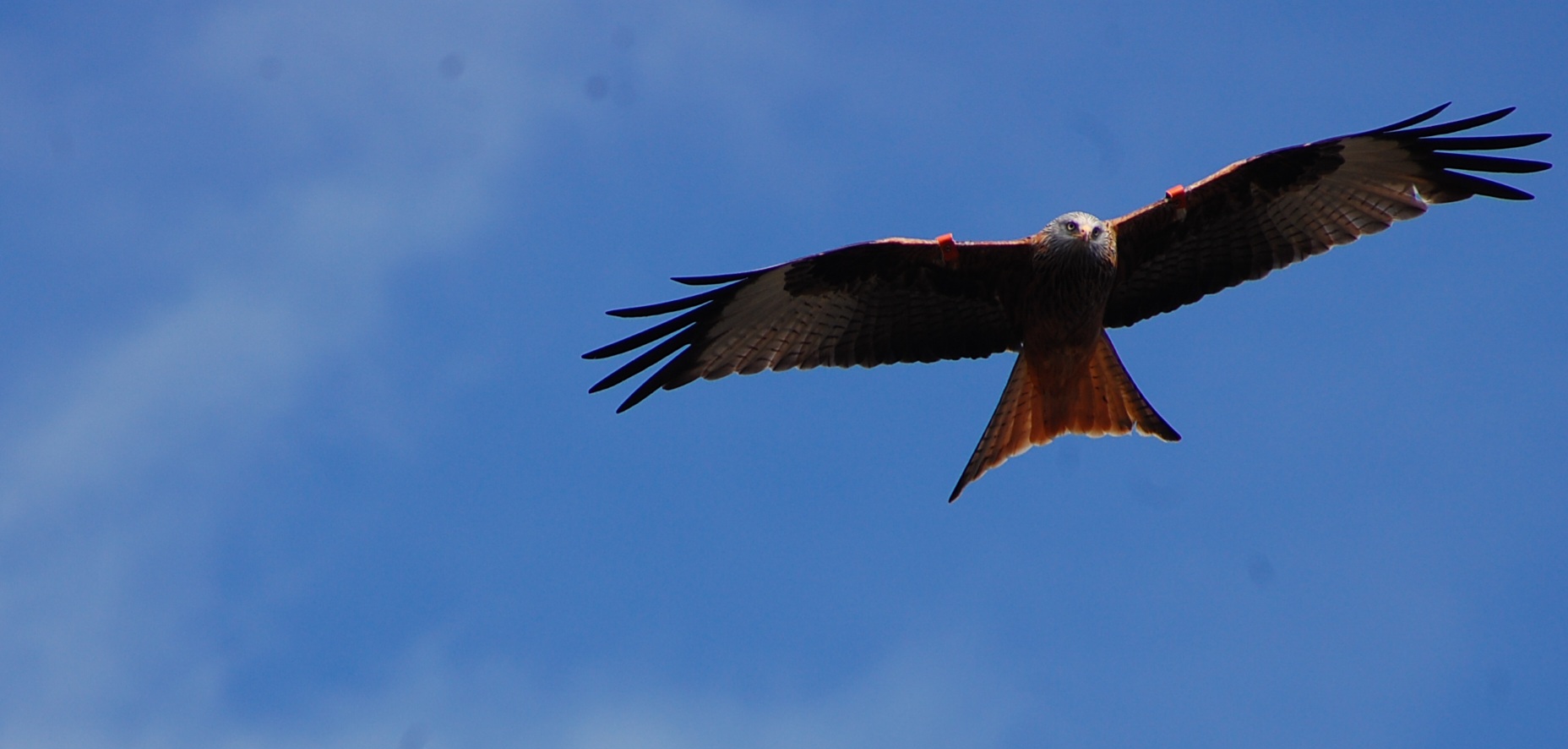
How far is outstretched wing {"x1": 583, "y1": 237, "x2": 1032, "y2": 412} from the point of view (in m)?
10.1

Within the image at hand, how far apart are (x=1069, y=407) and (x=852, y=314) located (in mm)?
1414

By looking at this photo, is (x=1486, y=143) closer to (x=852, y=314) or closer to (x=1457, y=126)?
(x=1457, y=126)

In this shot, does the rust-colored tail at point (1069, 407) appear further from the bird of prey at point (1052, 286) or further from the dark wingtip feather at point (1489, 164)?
the dark wingtip feather at point (1489, 164)

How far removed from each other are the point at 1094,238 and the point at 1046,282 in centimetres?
38

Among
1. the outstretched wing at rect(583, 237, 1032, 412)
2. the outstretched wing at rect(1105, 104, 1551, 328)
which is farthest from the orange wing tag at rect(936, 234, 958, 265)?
the outstretched wing at rect(1105, 104, 1551, 328)

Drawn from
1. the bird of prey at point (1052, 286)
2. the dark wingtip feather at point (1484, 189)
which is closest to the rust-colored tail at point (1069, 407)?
the bird of prey at point (1052, 286)

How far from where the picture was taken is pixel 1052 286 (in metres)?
9.86

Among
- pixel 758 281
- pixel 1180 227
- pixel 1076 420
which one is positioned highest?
pixel 758 281

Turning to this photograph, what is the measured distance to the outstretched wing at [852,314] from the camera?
1006 centimetres

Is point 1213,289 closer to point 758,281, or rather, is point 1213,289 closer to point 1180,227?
point 1180,227

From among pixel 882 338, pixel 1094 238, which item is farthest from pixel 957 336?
pixel 1094 238

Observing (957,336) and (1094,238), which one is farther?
(957,336)

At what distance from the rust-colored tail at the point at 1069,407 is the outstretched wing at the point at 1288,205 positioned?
0.55m

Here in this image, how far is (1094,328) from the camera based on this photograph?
9.95 m
